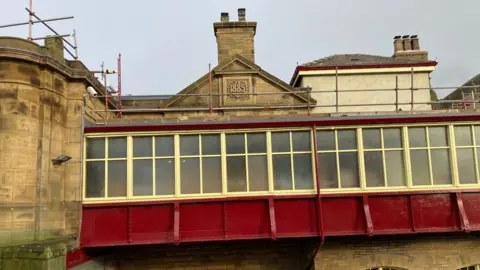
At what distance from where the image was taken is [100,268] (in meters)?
12.5

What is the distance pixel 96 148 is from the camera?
39.7 feet

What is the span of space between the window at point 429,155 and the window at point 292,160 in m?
2.86

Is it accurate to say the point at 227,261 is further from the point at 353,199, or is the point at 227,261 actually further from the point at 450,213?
the point at 450,213

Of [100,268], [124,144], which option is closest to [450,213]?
[124,144]

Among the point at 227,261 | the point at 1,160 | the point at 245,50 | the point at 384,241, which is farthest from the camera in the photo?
the point at 245,50

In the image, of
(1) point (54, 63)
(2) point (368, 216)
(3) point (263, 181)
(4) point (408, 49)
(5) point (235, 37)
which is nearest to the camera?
(1) point (54, 63)

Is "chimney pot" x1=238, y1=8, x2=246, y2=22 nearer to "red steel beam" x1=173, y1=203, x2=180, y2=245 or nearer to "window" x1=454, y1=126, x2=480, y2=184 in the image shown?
"window" x1=454, y1=126, x2=480, y2=184

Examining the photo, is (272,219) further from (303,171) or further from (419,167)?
(419,167)

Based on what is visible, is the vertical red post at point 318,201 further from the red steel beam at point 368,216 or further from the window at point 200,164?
the window at point 200,164

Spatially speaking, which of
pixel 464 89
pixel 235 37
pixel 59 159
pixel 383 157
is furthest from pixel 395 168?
pixel 464 89

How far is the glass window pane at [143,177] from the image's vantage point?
11883 mm

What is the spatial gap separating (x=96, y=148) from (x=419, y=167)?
885cm

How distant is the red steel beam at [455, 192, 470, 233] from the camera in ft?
37.6

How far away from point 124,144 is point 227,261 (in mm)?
4671
